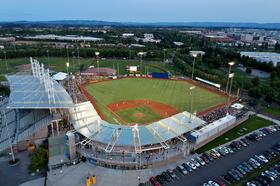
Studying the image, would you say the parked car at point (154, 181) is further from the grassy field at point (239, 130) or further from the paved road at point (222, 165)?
the grassy field at point (239, 130)

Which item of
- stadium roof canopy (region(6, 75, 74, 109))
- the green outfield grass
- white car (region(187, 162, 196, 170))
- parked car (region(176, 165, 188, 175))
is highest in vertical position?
stadium roof canopy (region(6, 75, 74, 109))

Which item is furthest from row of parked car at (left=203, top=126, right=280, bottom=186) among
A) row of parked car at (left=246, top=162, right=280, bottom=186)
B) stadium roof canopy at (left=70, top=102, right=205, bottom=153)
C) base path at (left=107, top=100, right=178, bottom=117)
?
base path at (left=107, top=100, right=178, bottom=117)

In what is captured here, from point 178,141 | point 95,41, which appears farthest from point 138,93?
point 95,41

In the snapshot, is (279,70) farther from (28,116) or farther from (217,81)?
(28,116)

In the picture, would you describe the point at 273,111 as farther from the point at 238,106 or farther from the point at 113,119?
the point at 113,119

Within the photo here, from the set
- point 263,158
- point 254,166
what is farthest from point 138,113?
point 263,158

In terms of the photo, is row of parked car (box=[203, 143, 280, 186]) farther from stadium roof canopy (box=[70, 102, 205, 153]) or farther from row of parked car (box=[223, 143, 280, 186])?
stadium roof canopy (box=[70, 102, 205, 153])
